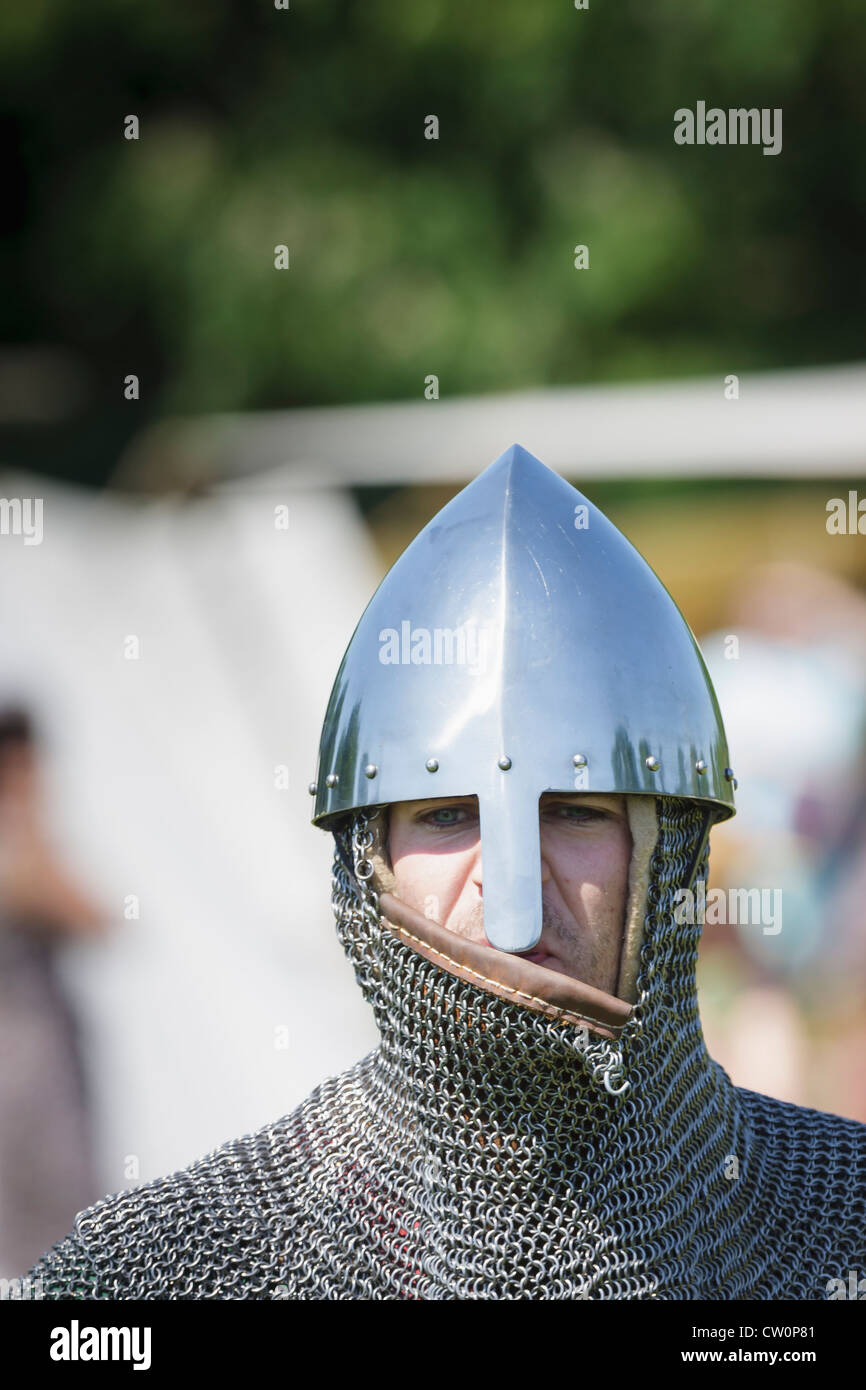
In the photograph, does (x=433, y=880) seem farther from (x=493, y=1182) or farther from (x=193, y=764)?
(x=193, y=764)

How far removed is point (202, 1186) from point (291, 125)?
10.1m

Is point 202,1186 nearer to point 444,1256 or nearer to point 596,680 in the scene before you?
point 444,1256

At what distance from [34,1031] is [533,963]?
15.1ft

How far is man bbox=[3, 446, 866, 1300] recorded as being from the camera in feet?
10.4

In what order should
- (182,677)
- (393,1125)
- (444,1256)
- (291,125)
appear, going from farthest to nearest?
(291,125) → (182,677) → (393,1125) → (444,1256)

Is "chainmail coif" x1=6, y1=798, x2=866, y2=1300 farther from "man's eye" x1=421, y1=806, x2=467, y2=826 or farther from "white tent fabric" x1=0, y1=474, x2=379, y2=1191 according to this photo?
"white tent fabric" x1=0, y1=474, x2=379, y2=1191

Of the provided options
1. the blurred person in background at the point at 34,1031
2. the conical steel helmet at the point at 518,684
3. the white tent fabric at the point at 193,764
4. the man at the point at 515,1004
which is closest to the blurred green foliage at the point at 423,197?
the white tent fabric at the point at 193,764

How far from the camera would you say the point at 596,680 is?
3324 mm

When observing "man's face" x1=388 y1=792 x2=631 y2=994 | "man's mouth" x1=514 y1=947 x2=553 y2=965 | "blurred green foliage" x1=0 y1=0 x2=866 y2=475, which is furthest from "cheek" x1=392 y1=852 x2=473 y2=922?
"blurred green foliage" x1=0 y1=0 x2=866 y2=475

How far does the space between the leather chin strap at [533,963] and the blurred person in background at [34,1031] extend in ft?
12.7

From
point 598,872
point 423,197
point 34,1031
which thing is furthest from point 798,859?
point 423,197

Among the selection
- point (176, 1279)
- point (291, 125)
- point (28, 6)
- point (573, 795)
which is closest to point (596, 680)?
point (573, 795)

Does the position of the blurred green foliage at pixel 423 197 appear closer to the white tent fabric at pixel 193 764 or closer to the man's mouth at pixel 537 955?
the white tent fabric at pixel 193 764

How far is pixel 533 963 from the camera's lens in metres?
3.13
